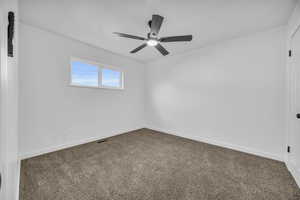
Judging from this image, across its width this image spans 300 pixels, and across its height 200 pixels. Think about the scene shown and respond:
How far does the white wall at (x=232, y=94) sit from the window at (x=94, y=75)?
1599mm

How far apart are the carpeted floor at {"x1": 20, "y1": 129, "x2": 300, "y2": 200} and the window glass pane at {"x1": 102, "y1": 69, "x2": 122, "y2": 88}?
1.82 m

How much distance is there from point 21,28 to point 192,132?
4.27 meters

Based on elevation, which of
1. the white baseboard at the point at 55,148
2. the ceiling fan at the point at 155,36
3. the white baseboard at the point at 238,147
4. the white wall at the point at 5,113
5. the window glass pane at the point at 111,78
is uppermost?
the ceiling fan at the point at 155,36

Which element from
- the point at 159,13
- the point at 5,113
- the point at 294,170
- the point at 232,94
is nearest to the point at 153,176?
→ the point at 5,113

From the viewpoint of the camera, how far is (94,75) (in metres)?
3.12

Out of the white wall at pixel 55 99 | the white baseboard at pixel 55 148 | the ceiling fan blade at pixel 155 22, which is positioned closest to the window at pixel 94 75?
the white wall at pixel 55 99

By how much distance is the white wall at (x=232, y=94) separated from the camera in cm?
214

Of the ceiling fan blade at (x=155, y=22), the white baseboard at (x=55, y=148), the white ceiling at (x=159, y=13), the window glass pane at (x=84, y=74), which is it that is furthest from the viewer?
the window glass pane at (x=84, y=74)

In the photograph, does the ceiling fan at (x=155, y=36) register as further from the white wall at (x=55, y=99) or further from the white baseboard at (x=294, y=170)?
the white baseboard at (x=294, y=170)

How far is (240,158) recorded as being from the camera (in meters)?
2.19

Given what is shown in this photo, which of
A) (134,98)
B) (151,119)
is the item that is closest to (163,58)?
(134,98)

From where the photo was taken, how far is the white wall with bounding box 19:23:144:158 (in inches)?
82.4

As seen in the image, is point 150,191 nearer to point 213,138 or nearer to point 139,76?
point 213,138

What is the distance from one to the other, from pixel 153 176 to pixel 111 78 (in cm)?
283
